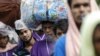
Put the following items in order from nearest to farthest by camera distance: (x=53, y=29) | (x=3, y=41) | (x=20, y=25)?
(x=53, y=29) → (x=3, y=41) → (x=20, y=25)

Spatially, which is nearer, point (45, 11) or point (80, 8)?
point (80, 8)

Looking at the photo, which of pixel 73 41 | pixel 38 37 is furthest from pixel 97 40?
pixel 38 37

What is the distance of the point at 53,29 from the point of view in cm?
706

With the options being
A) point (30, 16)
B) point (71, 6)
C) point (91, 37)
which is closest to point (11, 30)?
point (30, 16)

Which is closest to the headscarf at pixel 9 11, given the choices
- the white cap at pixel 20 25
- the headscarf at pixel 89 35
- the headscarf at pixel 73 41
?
the white cap at pixel 20 25

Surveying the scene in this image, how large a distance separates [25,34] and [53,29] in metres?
1.61

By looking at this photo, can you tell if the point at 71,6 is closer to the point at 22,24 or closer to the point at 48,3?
the point at 48,3

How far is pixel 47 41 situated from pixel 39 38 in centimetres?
84

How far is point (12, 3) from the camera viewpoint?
9953 mm

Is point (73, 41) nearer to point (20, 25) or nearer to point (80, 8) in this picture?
point (80, 8)

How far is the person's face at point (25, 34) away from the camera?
8.53 m

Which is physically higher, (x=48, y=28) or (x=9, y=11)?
(x=48, y=28)

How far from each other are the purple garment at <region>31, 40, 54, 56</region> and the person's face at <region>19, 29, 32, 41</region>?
92 centimetres

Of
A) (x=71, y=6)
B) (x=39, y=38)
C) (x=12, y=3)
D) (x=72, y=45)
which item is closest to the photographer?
(x=72, y=45)
